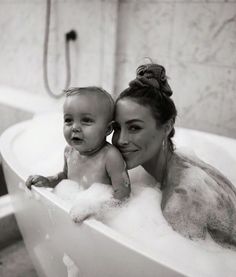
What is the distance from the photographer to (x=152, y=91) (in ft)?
3.13

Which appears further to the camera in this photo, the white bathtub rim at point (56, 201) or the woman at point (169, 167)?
the woman at point (169, 167)

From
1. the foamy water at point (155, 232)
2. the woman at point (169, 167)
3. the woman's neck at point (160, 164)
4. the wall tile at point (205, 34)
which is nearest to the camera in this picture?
the foamy water at point (155, 232)

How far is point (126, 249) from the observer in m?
0.71

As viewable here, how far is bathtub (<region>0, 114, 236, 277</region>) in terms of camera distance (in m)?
0.71

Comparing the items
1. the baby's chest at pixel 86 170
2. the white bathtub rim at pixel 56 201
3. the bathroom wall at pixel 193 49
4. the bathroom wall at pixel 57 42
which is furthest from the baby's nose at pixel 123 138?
the bathroom wall at pixel 57 42

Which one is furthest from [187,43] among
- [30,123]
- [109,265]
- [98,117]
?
[109,265]

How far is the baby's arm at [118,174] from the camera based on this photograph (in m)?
1.00

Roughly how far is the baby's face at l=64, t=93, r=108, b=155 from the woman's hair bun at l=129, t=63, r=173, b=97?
0.12 metres

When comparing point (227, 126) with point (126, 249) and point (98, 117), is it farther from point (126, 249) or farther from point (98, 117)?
point (126, 249)

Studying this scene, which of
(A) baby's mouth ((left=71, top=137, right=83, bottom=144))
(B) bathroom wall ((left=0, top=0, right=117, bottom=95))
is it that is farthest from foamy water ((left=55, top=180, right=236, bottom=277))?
(B) bathroom wall ((left=0, top=0, right=117, bottom=95))

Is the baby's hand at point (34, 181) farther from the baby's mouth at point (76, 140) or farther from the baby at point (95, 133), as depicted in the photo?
the baby's mouth at point (76, 140)

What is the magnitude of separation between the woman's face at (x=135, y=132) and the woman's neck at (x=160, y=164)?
4 cm

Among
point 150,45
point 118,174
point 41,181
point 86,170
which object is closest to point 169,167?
point 118,174

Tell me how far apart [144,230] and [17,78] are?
7.18 ft
